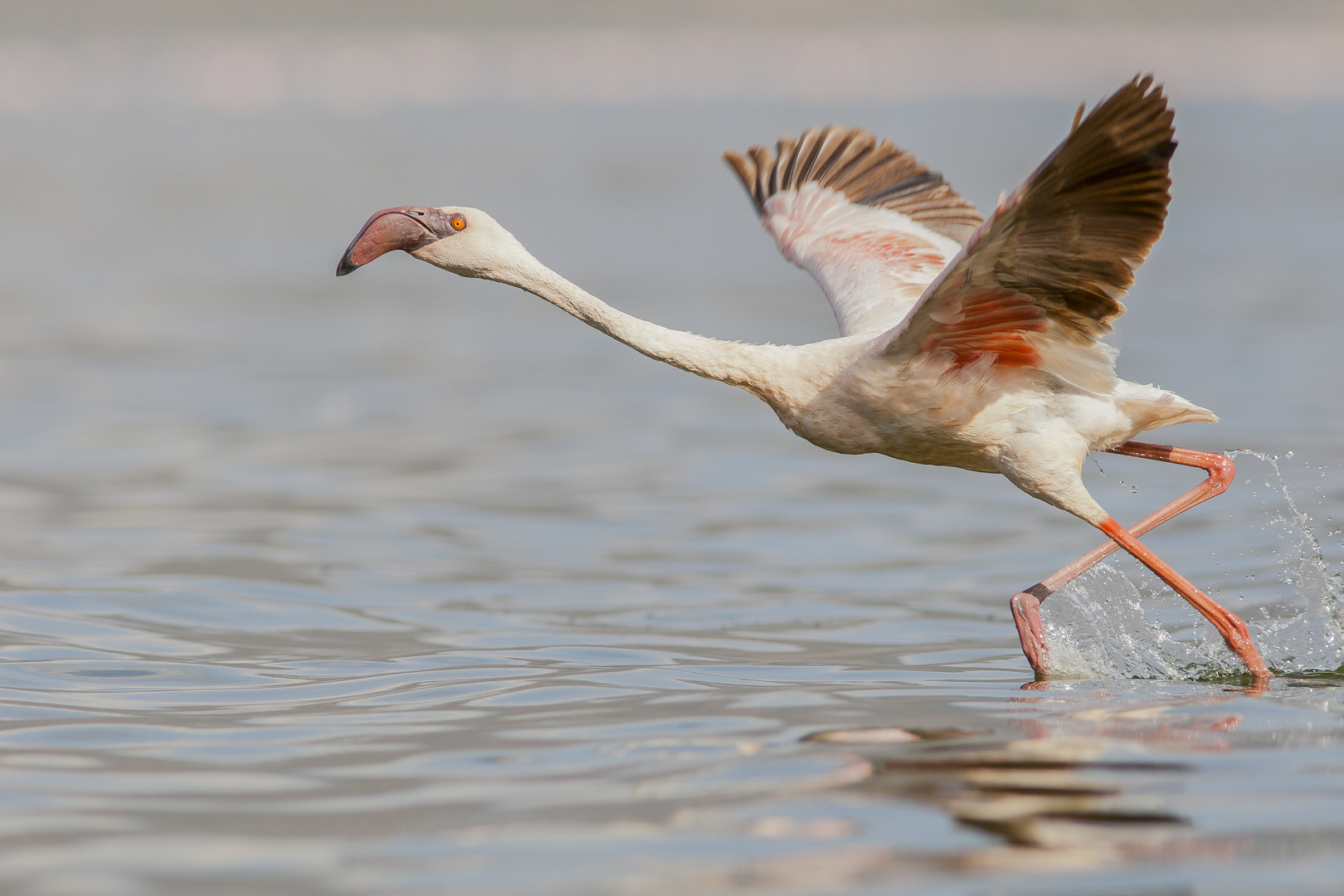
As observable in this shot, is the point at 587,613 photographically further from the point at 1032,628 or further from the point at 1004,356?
the point at 1004,356

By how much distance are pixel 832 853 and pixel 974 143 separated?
134 ft

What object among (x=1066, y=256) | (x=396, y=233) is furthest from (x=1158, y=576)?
(x=396, y=233)

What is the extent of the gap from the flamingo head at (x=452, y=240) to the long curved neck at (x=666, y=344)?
0.09m

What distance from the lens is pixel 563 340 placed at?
20.1 m

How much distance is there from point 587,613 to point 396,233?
106 inches

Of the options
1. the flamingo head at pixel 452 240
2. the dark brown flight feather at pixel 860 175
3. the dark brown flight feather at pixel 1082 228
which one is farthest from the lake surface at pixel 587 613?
the dark brown flight feather at pixel 860 175

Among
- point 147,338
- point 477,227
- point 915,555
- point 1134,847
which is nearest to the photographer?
point 1134,847

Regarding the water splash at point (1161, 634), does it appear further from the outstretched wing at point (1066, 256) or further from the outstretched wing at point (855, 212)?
the outstretched wing at point (855, 212)

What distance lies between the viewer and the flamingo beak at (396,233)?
278 inches

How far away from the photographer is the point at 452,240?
24.1 ft

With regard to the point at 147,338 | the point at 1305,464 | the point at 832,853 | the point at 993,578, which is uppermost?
→ the point at 147,338

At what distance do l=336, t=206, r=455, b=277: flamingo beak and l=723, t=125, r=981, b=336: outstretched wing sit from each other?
2581mm

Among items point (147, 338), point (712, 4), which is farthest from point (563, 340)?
point (712, 4)

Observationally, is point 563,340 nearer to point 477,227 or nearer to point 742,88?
point 477,227
